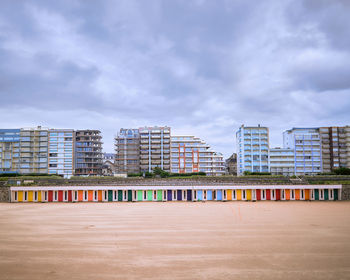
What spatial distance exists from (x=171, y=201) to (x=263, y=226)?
2444cm

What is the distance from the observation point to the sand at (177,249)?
43.3 ft

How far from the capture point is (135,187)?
156 feet

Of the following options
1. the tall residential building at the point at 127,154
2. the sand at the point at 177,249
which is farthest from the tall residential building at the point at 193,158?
the sand at the point at 177,249

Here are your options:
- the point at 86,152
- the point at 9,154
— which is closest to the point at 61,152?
the point at 86,152

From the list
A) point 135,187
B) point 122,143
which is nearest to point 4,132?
point 122,143

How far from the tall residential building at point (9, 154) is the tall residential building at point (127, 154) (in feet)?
119

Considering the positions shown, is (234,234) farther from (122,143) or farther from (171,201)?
(122,143)

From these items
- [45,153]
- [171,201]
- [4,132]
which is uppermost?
[4,132]

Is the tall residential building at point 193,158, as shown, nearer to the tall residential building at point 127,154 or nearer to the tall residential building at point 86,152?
the tall residential building at point 127,154

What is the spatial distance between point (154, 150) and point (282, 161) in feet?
153

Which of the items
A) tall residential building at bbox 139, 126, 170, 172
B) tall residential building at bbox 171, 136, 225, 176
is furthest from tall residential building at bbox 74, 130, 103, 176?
tall residential building at bbox 171, 136, 225, 176

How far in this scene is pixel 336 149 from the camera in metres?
107

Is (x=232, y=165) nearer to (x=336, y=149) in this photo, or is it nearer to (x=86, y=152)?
(x=336, y=149)

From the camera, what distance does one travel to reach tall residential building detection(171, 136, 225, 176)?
106 m
